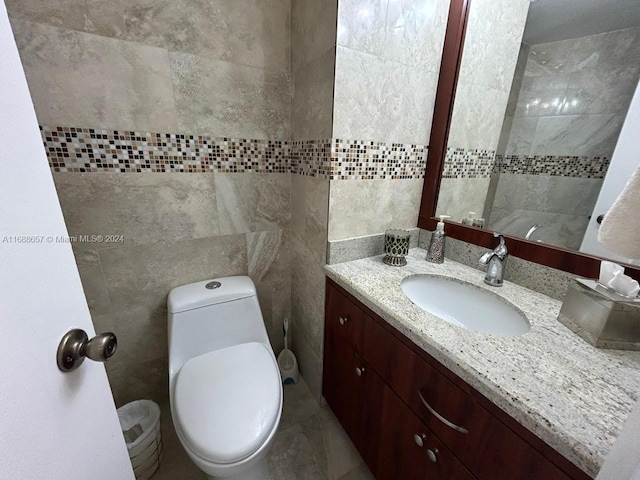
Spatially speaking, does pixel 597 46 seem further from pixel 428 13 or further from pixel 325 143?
pixel 325 143

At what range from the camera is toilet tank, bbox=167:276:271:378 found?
3.61 ft

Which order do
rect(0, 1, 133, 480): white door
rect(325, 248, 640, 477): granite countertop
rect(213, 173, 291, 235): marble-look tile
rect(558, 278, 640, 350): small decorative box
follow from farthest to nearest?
rect(213, 173, 291, 235): marble-look tile, rect(558, 278, 640, 350): small decorative box, rect(325, 248, 640, 477): granite countertop, rect(0, 1, 133, 480): white door

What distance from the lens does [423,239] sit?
4.44 feet

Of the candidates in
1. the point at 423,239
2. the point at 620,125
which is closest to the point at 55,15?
the point at 423,239

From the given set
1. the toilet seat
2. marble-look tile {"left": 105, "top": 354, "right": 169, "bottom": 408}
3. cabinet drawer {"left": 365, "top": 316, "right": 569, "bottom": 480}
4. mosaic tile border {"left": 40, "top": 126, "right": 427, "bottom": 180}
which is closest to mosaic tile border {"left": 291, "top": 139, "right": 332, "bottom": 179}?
mosaic tile border {"left": 40, "top": 126, "right": 427, "bottom": 180}

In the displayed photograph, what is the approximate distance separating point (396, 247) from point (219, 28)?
1.16 m

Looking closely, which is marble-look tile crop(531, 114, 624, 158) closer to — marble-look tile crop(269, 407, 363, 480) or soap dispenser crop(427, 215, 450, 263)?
soap dispenser crop(427, 215, 450, 263)

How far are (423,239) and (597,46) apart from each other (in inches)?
34.5

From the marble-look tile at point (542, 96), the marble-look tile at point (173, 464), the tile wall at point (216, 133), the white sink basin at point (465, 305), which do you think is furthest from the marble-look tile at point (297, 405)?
the marble-look tile at point (542, 96)

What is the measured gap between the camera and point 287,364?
157 cm

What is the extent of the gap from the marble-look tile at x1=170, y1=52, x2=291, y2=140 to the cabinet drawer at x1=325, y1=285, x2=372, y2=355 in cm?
82

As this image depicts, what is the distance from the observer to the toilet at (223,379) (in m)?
0.81

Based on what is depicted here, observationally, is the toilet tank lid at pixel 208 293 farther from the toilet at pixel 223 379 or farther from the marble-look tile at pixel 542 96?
the marble-look tile at pixel 542 96

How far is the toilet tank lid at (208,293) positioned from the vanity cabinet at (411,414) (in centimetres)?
42
